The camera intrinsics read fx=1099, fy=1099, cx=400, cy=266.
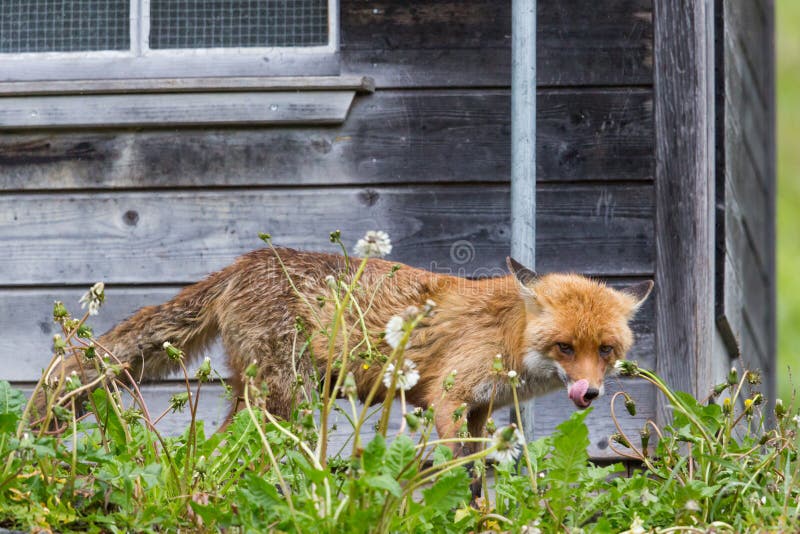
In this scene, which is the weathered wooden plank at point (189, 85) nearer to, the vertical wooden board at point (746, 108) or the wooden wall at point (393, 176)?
the wooden wall at point (393, 176)

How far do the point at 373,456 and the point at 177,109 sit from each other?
10.3 ft

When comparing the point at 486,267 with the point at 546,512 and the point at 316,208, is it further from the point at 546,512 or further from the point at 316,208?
the point at 546,512

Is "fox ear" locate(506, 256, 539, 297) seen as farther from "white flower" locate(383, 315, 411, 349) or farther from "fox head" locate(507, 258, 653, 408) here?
"white flower" locate(383, 315, 411, 349)

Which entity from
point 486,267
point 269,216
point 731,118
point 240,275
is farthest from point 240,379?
point 731,118

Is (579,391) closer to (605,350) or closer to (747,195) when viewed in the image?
(605,350)

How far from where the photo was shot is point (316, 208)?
5.82 metres

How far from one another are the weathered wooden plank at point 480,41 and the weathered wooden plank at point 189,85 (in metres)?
0.14

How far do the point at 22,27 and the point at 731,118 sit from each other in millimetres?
4244

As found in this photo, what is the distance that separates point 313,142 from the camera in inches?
229

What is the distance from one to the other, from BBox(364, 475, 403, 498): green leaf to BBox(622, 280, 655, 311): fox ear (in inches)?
96.8

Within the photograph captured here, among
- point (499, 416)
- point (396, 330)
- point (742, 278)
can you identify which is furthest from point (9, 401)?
point (742, 278)

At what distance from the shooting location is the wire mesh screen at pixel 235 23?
5812 mm

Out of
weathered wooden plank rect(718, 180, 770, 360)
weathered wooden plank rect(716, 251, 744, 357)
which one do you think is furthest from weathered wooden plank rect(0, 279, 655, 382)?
weathered wooden plank rect(718, 180, 770, 360)

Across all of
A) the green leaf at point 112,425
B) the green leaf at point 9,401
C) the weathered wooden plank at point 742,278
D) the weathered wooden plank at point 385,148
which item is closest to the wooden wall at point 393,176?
the weathered wooden plank at point 385,148
